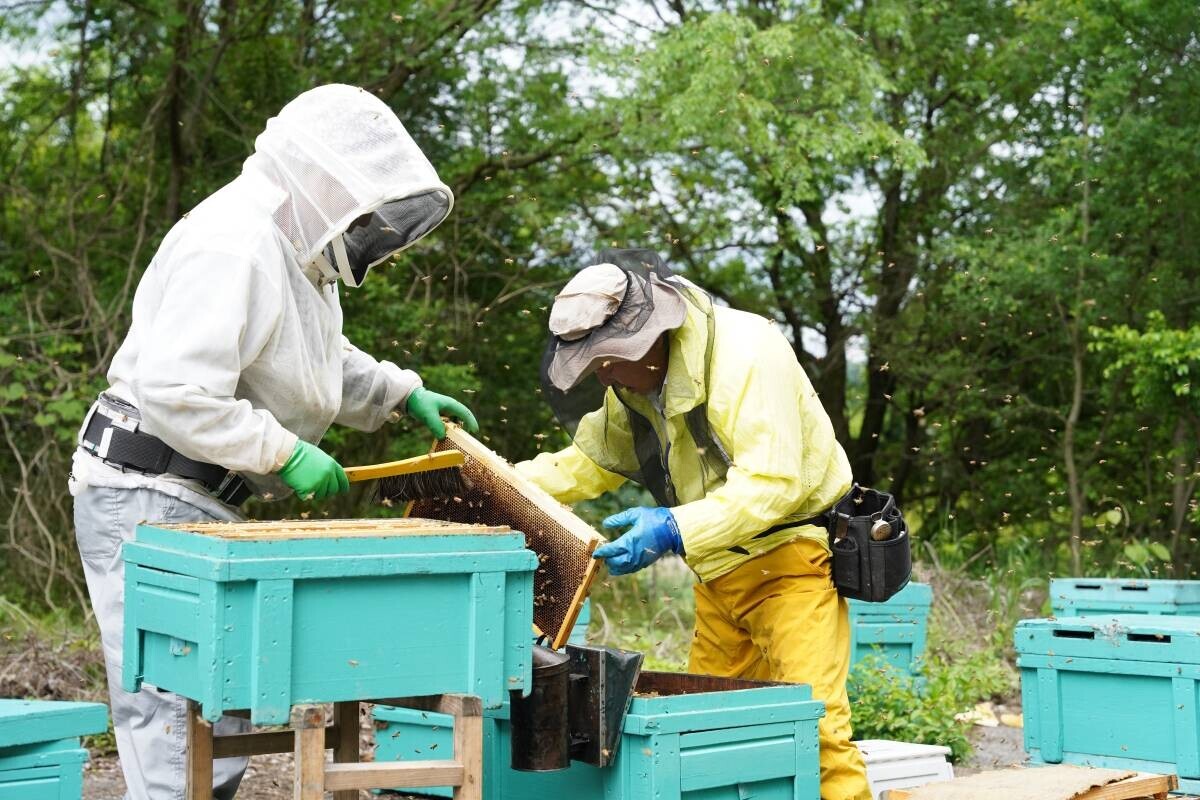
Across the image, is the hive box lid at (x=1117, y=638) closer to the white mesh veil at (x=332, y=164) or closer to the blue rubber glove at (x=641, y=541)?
the blue rubber glove at (x=641, y=541)

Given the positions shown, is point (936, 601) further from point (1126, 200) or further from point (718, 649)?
point (718, 649)

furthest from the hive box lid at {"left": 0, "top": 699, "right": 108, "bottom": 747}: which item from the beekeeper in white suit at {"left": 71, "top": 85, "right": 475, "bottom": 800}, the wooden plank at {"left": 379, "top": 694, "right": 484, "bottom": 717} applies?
the wooden plank at {"left": 379, "top": 694, "right": 484, "bottom": 717}

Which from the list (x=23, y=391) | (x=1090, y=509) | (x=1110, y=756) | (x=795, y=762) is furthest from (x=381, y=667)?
(x=1090, y=509)

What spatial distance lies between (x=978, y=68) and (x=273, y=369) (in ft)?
28.0

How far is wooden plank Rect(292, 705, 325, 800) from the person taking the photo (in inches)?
91.7

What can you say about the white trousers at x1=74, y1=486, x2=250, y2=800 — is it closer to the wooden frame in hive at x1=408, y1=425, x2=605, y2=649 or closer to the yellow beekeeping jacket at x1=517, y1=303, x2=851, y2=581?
the wooden frame in hive at x1=408, y1=425, x2=605, y2=649

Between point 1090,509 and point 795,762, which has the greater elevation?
point 1090,509

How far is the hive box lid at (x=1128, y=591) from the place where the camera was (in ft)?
15.6

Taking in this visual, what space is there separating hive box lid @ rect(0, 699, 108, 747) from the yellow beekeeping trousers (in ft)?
5.04

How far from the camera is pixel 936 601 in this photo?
279 inches

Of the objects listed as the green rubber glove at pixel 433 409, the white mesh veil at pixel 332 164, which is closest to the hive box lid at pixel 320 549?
the white mesh veil at pixel 332 164

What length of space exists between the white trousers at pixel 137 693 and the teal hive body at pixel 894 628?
2776mm

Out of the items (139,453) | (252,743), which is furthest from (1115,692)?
(139,453)

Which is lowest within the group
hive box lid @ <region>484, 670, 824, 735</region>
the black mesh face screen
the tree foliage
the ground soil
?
the ground soil
